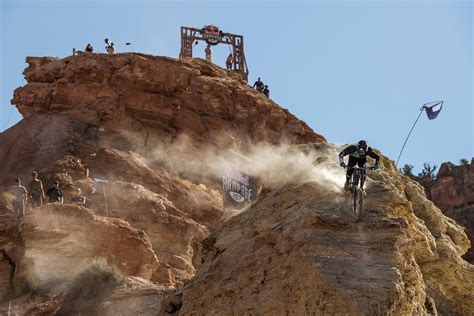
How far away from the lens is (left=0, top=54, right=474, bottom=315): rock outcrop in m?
12.3

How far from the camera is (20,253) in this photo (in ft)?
67.0

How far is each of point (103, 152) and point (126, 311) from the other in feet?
42.0

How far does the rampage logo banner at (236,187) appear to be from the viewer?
31.8 meters

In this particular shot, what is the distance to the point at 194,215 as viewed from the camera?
27750 mm

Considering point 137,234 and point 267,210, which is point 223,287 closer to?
point 267,210

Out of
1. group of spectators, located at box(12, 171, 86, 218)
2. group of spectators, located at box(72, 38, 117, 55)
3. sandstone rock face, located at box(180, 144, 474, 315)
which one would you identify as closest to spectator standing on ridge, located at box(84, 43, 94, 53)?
group of spectators, located at box(72, 38, 117, 55)

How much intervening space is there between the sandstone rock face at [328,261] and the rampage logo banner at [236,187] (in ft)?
51.2

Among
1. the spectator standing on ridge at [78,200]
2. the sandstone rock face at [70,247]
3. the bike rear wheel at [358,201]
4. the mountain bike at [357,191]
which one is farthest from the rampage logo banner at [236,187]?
the bike rear wheel at [358,201]

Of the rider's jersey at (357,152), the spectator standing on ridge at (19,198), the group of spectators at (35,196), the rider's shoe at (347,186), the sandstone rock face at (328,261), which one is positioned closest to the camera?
the sandstone rock face at (328,261)

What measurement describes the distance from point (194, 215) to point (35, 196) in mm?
6281

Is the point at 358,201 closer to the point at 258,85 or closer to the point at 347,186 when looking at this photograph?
the point at 347,186

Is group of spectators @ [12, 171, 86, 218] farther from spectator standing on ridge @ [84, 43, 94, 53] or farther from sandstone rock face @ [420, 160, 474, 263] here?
sandstone rock face @ [420, 160, 474, 263]

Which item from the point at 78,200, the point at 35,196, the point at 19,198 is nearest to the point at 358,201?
the point at 78,200

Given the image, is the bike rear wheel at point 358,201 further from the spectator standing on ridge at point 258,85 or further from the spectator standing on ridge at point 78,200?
the spectator standing on ridge at point 258,85
